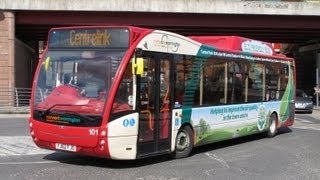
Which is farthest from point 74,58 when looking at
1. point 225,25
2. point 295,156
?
point 225,25

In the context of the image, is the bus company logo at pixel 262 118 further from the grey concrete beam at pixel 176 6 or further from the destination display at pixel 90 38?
the grey concrete beam at pixel 176 6

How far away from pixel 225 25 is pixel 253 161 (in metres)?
28.3

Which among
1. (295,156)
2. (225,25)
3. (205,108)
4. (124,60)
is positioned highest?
(225,25)

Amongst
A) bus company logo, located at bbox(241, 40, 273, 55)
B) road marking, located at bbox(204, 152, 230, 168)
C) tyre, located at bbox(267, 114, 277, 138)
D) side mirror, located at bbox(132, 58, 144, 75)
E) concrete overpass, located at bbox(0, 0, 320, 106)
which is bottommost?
road marking, located at bbox(204, 152, 230, 168)

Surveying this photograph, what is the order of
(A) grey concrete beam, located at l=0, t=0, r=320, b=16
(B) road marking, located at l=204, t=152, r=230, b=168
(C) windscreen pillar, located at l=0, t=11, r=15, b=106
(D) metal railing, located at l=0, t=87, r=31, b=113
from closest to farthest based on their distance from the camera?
(B) road marking, located at l=204, t=152, r=230, b=168 → (D) metal railing, located at l=0, t=87, r=31, b=113 → (C) windscreen pillar, located at l=0, t=11, r=15, b=106 → (A) grey concrete beam, located at l=0, t=0, r=320, b=16

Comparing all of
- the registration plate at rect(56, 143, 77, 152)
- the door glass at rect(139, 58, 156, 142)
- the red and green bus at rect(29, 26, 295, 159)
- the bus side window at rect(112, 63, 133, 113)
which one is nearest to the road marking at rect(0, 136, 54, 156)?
the red and green bus at rect(29, 26, 295, 159)

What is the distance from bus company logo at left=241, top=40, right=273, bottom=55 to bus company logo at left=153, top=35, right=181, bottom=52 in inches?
154

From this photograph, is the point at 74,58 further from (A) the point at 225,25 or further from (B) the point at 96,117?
(A) the point at 225,25

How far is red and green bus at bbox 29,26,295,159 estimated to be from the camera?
9977 millimetres

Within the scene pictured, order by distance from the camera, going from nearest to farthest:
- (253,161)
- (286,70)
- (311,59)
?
(253,161), (286,70), (311,59)

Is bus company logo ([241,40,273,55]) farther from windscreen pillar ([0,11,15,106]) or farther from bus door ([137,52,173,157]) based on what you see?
windscreen pillar ([0,11,15,106])

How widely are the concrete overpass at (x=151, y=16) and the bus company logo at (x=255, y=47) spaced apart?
21076mm

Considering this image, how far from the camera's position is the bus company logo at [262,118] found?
15.9 metres

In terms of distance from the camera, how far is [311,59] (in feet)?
170
